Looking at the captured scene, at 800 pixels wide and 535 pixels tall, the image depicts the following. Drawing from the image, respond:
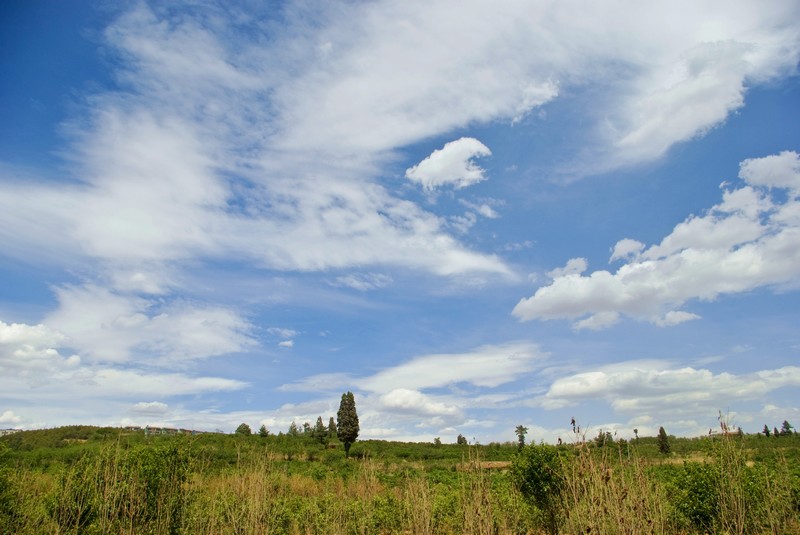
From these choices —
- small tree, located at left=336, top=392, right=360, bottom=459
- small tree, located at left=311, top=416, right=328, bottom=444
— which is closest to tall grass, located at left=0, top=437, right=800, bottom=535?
small tree, located at left=336, top=392, right=360, bottom=459

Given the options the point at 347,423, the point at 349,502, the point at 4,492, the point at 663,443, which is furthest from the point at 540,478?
the point at 663,443

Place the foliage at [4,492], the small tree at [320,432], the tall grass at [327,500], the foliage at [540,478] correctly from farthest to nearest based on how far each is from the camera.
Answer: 1. the small tree at [320,432]
2. the foliage at [540,478]
3. the foliage at [4,492]
4. the tall grass at [327,500]

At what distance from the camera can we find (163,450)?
16688 millimetres

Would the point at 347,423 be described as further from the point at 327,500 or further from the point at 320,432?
the point at 327,500

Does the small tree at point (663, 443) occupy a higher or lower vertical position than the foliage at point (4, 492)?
lower

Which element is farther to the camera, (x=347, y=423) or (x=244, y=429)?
(x=244, y=429)

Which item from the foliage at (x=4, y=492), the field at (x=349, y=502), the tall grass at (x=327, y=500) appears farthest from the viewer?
the foliage at (x=4, y=492)

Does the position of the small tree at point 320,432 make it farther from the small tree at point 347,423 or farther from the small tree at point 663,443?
the small tree at point 663,443

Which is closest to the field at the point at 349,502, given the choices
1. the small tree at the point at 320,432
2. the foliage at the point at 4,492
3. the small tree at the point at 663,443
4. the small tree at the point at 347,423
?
the foliage at the point at 4,492

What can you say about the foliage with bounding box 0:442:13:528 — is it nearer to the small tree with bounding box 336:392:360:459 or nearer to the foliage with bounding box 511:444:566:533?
the foliage with bounding box 511:444:566:533

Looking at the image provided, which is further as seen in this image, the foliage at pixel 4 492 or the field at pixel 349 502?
the foliage at pixel 4 492

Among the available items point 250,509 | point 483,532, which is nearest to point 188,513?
point 250,509

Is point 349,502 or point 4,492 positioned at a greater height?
point 4,492

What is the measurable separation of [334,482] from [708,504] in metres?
22.9
